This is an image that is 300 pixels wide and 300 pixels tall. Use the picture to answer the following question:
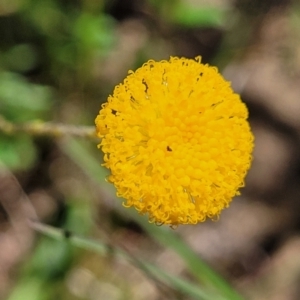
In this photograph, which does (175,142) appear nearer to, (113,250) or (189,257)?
(113,250)

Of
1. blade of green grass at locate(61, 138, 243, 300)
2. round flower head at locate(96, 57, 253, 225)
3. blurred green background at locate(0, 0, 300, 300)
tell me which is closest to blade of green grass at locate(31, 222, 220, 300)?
blade of green grass at locate(61, 138, 243, 300)

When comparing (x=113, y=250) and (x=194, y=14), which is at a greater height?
(x=194, y=14)

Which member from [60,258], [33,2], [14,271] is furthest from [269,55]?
[14,271]

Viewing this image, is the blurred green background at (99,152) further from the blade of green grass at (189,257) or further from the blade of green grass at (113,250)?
the blade of green grass at (113,250)

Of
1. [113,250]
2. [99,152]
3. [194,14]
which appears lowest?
[99,152]

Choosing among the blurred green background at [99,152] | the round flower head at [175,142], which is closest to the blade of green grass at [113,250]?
the blurred green background at [99,152]

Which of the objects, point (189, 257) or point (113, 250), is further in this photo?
point (189, 257)

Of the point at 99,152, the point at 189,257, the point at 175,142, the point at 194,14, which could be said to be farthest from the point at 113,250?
the point at 194,14

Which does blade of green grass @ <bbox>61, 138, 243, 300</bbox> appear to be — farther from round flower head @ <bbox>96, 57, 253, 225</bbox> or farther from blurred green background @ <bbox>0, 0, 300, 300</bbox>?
round flower head @ <bbox>96, 57, 253, 225</bbox>
